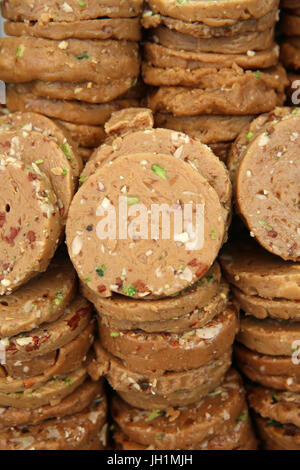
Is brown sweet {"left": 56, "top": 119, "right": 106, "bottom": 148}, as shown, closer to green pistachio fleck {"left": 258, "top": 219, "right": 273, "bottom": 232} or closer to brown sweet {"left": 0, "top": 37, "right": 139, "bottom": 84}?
brown sweet {"left": 0, "top": 37, "right": 139, "bottom": 84}

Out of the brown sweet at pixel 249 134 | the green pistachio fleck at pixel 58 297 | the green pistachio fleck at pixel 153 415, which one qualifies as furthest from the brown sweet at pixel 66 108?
the green pistachio fleck at pixel 153 415

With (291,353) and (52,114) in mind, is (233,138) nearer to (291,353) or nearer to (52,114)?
(52,114)

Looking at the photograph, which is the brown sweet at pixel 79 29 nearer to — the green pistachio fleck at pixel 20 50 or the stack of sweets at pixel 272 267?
the green pistachio fleck at pixel 20 50

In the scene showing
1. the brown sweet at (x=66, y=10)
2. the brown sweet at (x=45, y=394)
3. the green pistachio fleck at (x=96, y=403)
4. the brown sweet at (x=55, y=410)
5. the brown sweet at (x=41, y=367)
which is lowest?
the green pistachio fleck at (x=96, y=403)

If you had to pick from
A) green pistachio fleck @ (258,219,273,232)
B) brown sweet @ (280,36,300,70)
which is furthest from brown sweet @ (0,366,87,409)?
brown sweet @ (280,36,300,70)

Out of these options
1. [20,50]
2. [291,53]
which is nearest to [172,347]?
[20,50]

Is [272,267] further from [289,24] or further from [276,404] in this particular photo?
[289,24]
